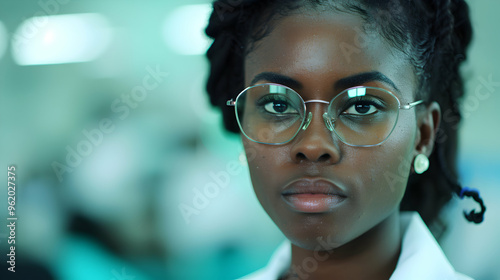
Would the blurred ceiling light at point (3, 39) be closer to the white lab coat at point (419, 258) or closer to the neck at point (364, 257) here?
the neck at point (364, 257)

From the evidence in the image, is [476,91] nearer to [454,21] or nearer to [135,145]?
[454,21]

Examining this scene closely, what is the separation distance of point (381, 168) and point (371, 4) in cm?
37

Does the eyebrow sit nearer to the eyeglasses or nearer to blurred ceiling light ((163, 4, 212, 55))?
the eyeglasses

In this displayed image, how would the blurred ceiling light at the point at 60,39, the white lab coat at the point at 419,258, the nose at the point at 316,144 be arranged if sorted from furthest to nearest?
1. the blurred ceiling light at the point at 60,39
2. the white lab coat at the point at 419,258
3. the nose at the point at 316,144

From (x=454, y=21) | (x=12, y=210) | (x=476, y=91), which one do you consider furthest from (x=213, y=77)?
(x=12, y=210)

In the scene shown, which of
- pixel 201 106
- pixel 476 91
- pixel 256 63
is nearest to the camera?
pixel 256 63

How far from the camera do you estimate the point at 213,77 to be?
1.35 meters

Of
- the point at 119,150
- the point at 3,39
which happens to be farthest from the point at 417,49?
the point at 3,39

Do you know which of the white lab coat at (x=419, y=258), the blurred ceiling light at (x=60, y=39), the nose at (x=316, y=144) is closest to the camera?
the nose at (x=316, y=144)

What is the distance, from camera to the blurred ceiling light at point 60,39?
1837 mm

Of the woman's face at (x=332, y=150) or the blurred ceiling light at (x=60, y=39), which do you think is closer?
the woman's face at (x=332, y=150)

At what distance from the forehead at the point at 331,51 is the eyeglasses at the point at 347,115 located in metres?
0.04

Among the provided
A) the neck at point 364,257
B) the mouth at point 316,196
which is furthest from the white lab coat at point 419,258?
the mouth at point 316,196

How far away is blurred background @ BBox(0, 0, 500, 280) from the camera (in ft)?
6.17
